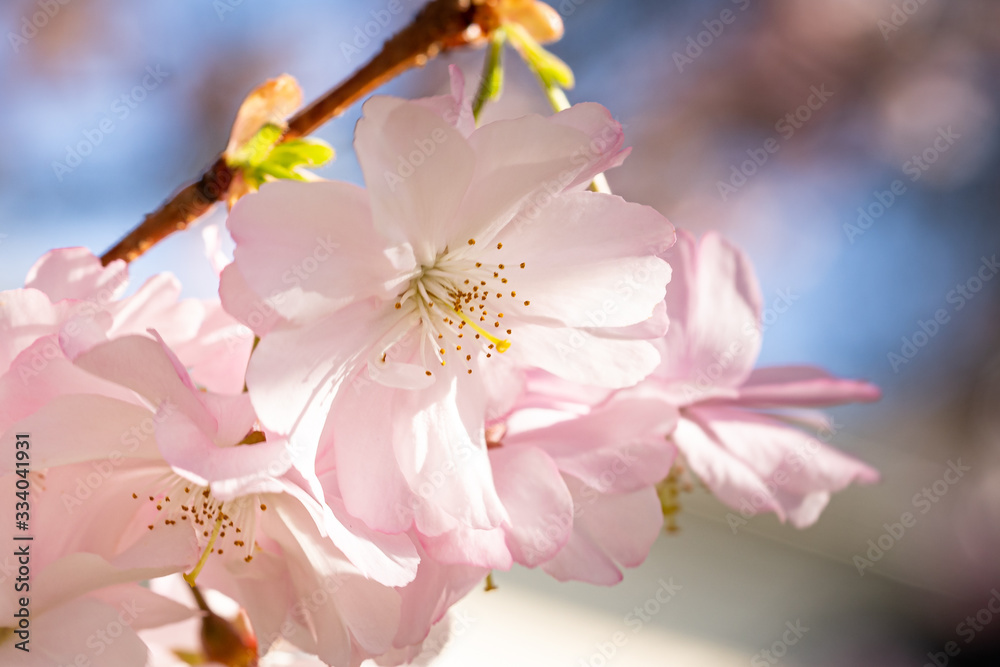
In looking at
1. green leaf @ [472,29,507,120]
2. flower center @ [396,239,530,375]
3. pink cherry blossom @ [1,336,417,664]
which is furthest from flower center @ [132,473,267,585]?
green leaf @ [472,29,507,120]

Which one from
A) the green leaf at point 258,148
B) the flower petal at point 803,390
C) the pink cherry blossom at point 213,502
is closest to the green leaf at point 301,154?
the green leaf at point 258,148

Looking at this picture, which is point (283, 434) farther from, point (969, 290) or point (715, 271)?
point (969, 290)

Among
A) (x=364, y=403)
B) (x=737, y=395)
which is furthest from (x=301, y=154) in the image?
(x=737, y=395)

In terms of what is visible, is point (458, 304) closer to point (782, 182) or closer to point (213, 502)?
point (213, 502)

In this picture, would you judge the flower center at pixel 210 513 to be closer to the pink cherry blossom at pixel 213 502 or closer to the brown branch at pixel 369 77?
the pink cherry blossom at pixel 213 502

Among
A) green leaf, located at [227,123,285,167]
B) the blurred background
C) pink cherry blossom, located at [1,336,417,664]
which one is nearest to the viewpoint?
pink cherry blossom, located at [1,336,417,664]

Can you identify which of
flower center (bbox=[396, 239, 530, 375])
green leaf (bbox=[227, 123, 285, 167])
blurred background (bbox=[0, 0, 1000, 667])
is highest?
green leaf (bbox=[227, 123, 285, 167])

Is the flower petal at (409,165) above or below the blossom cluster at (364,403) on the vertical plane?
above

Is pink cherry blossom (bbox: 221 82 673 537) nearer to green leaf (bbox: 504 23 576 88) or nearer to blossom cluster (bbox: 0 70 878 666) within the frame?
blossom cluster (bbox: 0 70 878 666)
